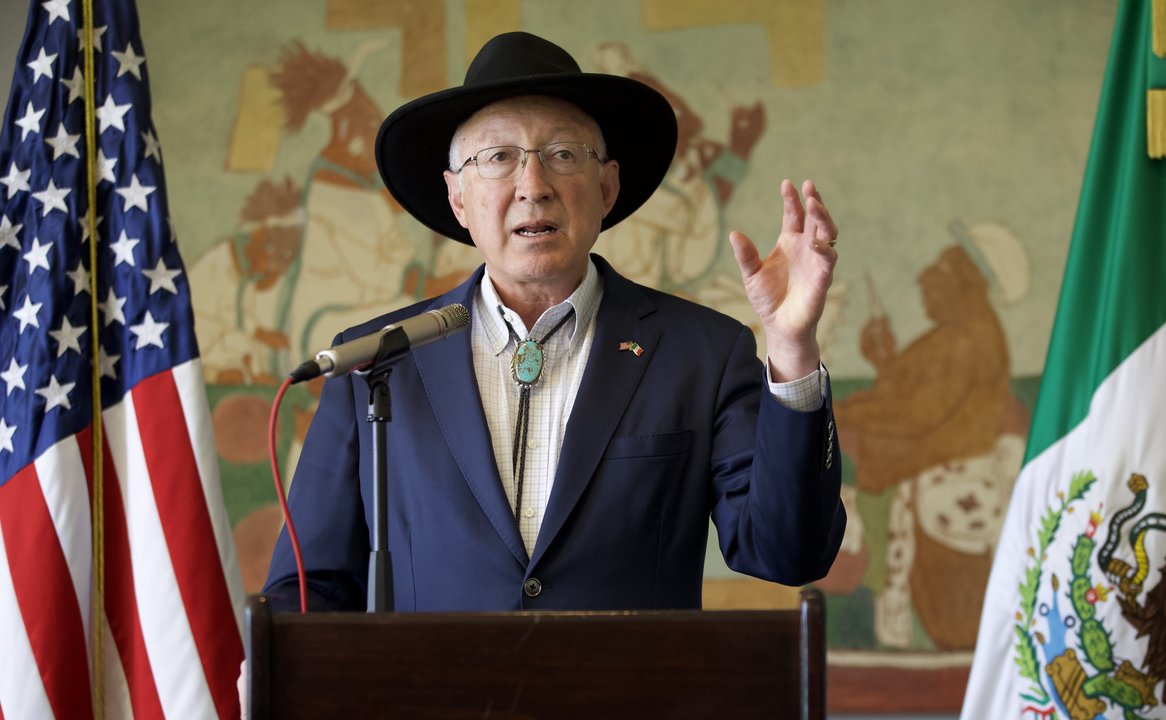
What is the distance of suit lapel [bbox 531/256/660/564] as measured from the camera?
1.73 meters

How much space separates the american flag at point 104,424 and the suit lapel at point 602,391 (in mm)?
964

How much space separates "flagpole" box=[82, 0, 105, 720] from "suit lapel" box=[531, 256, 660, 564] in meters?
1.07

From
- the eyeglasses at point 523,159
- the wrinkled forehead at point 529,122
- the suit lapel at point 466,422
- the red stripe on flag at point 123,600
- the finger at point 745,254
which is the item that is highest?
the wrinkled forehead at point 529,122

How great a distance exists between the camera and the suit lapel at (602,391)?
1731 millimetres

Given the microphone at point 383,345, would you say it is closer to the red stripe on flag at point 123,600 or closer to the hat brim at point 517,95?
the hat brim at point 517,95

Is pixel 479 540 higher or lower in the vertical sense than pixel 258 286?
lower

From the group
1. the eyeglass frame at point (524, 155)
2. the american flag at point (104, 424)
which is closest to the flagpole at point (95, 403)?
the american flag at point (104, 424)

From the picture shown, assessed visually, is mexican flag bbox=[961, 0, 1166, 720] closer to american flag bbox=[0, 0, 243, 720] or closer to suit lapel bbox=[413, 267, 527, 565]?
suit lapel bbox=[413, 267, 527, 565]

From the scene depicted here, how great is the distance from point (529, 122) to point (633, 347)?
1.31ft

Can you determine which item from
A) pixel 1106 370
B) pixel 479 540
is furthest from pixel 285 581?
pixel 1106 370

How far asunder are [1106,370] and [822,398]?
125cm

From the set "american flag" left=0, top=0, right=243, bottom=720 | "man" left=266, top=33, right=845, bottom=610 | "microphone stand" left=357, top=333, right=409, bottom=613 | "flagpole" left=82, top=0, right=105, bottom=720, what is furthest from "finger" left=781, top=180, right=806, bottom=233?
"flagpole" left=82, top=0, right=105, bottom=720

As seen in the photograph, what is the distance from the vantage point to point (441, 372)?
6.18 ft

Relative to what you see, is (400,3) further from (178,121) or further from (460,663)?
(460,663)
